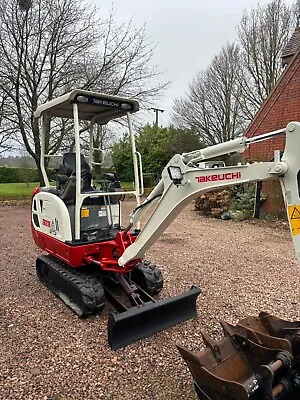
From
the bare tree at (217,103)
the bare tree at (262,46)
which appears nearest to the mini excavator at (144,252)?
the bare tree at (262,46)

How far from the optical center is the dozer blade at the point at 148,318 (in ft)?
11.1

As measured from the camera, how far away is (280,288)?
16.5ft

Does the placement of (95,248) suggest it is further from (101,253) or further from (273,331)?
(273,331)

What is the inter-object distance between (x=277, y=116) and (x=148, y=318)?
9254 mm

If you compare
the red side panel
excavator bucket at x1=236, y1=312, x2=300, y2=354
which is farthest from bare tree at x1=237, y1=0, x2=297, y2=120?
excavator bucket at x1=236, y1=312, x2=300, y2=354

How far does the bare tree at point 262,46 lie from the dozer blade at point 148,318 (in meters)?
18.9

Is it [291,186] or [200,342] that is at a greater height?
[291,186]

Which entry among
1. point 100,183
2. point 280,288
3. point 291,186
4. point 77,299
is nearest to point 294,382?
point 291,186

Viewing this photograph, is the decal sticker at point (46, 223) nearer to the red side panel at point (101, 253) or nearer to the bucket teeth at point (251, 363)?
the red side panel at point (101, 253)

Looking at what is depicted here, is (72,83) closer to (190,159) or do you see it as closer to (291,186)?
(190,159)

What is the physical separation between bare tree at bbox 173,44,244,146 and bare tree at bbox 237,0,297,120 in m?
1.01

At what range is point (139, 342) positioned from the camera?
139 inches

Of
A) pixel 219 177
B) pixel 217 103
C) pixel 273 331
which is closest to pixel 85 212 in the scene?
pixel 219 177

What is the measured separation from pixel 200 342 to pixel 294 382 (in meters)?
1.30
